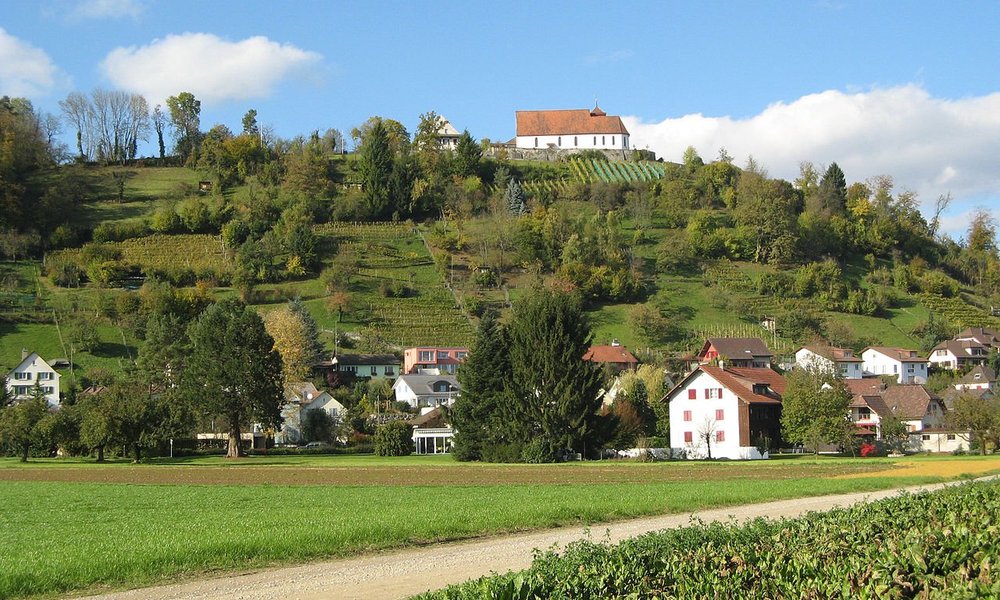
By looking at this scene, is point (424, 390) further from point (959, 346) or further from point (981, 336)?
point (981, 336)

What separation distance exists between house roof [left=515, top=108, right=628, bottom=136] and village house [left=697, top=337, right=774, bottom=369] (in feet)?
298

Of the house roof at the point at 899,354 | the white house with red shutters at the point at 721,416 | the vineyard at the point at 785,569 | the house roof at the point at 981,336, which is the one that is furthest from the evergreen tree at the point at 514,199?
the vineyard at the point at 785,569

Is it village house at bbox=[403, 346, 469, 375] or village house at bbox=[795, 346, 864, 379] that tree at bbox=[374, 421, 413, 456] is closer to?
village house at bbox=[403, 346, 469, 375]

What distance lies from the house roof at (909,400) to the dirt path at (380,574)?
6953 cm

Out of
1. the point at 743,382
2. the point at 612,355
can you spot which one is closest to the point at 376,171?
the point at 612,355

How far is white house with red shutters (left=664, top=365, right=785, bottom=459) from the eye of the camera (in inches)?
2844

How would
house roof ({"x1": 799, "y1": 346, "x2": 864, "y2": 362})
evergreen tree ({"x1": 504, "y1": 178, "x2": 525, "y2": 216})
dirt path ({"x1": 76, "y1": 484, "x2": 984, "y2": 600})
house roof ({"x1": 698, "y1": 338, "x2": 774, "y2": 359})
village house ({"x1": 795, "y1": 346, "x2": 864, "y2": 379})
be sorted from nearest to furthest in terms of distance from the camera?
dirt path ({"x1": 76, "y1": 484, "x2": 984, "y2": 600}) → house roof ({"x1": 698, "y1": 338, "x2": 774, "y2": 359}) → village house ({"x1": 795, "y1": 346, "x2": 864, "y2": 379}) → house roof ({"x1": 799, "y1": 346, "x2": 864, "y2": 362}) → evergreen tree ({"x1": 504, "y1": 178, "x2": 525, "y2": 216})

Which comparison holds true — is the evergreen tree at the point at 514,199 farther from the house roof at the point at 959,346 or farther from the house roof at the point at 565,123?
the house roof at the point at 959,346

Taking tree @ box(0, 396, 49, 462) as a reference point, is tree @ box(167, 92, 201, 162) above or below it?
above

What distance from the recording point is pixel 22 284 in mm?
115812

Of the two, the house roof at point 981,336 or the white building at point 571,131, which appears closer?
the house roof at point 981,336

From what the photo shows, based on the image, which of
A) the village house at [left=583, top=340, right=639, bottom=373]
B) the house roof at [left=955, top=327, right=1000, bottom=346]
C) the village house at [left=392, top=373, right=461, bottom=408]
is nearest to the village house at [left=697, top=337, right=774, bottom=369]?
the village house at [left=583, top=340, right=639, bottom=373]

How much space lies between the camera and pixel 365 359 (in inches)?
4390

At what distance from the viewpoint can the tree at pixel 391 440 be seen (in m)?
79.1
